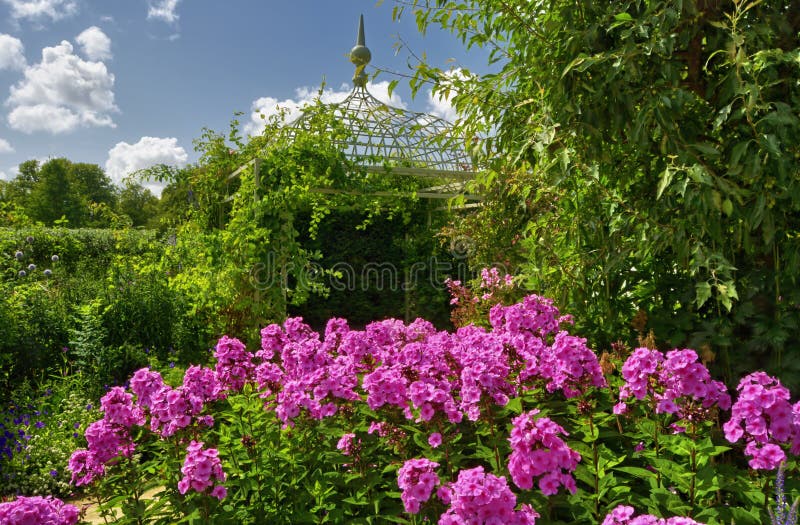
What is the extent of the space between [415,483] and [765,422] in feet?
3.78

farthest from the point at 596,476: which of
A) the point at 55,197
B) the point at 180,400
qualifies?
the point at 55,197

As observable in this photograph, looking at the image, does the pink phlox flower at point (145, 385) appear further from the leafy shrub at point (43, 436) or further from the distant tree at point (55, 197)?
the distant tree at point (55, 197)

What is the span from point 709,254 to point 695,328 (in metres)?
0.71

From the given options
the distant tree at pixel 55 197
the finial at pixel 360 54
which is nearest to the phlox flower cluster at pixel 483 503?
the finial at pixel 360 54

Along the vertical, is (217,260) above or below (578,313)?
above

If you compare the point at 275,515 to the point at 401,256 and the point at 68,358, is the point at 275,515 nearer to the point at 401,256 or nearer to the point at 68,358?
the point at 68,358

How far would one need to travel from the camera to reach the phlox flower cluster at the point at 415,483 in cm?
149

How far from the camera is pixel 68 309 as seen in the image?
5383mm

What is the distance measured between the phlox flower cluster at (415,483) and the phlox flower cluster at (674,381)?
2.71 feet

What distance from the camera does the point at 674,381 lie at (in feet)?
6.23

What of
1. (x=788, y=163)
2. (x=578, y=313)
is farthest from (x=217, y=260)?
(x=788, y=163)

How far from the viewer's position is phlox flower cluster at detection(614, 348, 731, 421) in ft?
6.06

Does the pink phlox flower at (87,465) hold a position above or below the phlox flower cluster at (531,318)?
below

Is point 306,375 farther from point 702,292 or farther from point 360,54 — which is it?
point 360,54
